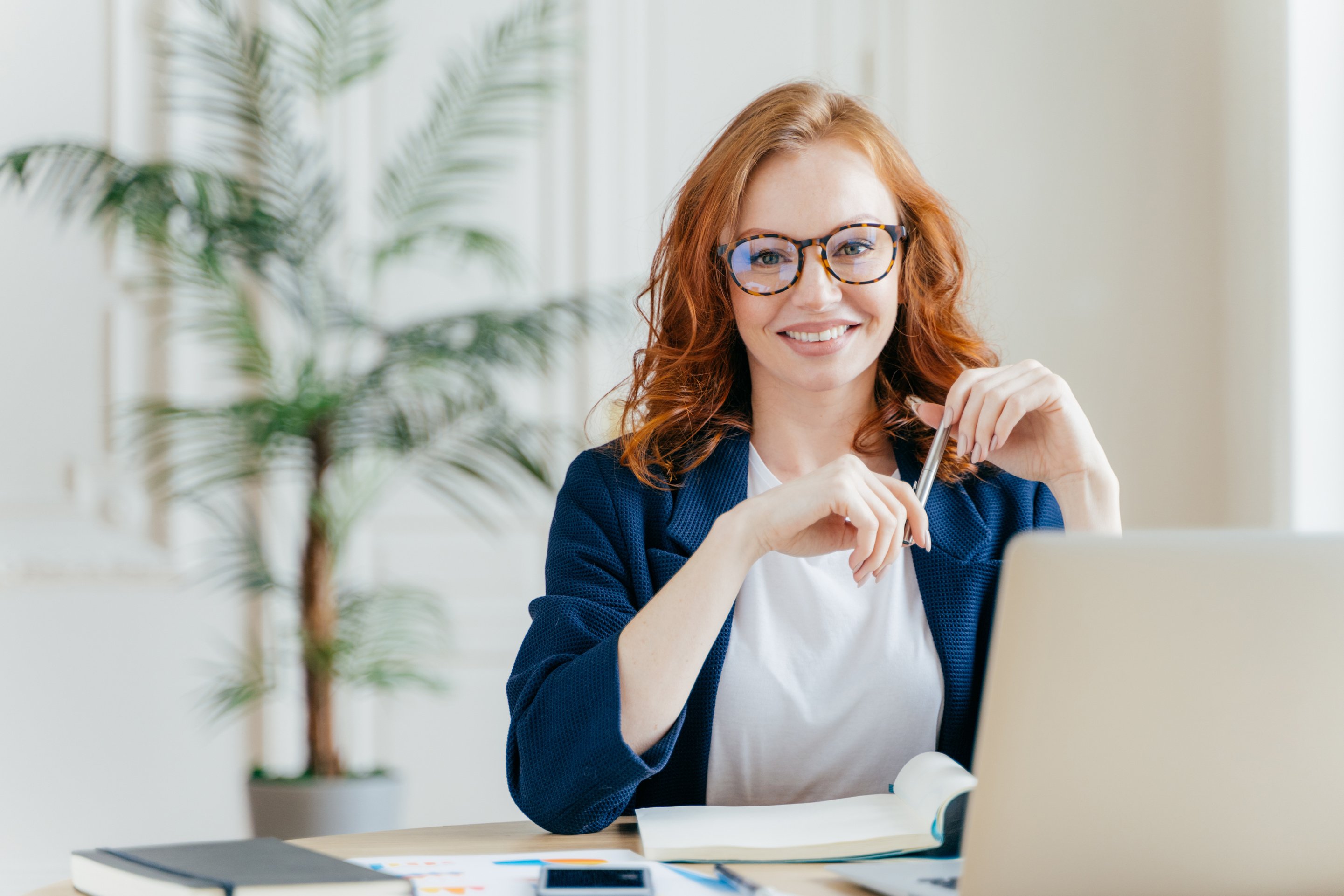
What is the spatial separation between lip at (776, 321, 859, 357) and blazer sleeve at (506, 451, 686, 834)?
0.31 metres

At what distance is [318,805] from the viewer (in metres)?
2.54

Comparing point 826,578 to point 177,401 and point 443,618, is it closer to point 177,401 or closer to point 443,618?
point 443,618

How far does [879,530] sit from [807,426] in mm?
420

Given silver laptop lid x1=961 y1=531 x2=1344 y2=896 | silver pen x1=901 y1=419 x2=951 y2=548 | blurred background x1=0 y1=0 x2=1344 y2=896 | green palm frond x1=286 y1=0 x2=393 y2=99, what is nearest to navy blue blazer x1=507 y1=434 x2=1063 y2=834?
silver pen x1=901 y1=419 x2=951 y2=548

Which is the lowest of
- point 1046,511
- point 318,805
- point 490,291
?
point 318,805

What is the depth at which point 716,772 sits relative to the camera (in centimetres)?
136

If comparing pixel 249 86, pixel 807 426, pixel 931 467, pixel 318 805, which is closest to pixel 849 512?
pixel 931 467

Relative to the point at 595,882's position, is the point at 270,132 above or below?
above

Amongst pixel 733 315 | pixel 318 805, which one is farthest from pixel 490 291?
pixel 733 315

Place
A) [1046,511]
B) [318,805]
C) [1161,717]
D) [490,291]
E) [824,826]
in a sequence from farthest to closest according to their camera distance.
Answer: [490,291]
[318,805]
[1046,511]
[824,826]
[1161,717]

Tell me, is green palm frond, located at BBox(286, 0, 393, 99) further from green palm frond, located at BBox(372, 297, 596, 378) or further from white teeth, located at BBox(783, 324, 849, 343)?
white teeth, located at BBox(783, 324, 849, 343)

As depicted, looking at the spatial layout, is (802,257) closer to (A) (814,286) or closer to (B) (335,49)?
(A) (814,286)

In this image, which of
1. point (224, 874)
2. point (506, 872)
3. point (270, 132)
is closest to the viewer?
point (224, 874)

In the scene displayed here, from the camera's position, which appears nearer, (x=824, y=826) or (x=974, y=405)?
(x=824, y=826)
